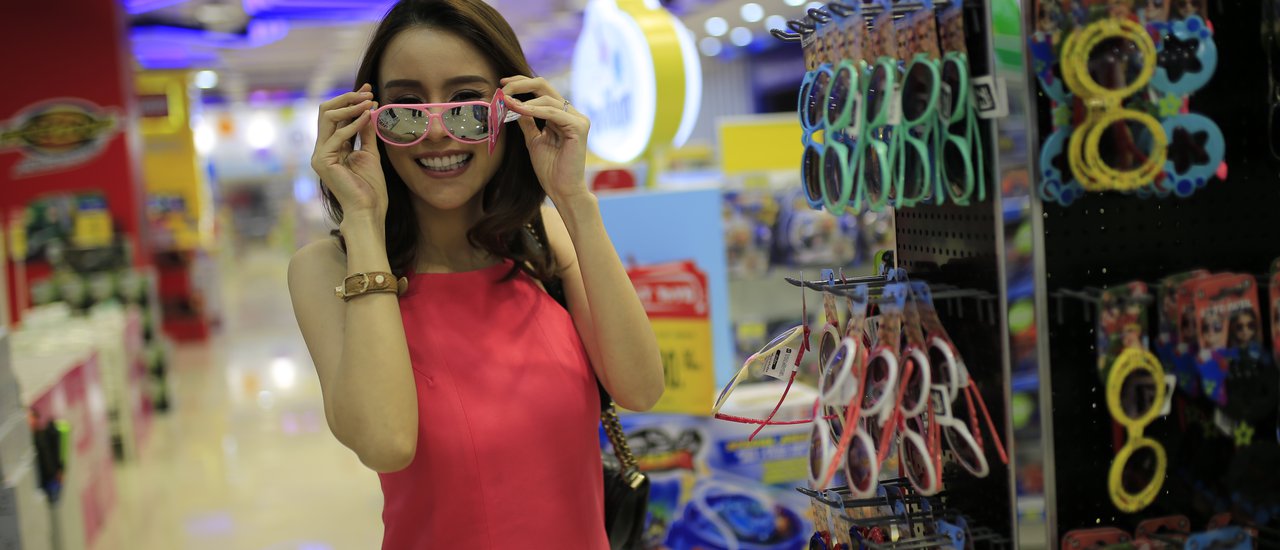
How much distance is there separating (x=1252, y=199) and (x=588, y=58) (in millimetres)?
3600

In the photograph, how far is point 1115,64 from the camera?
4.23ft

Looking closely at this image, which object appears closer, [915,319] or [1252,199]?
[915,319]

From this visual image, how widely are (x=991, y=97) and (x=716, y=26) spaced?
1636 centimetres

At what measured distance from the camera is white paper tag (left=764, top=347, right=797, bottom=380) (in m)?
1.53

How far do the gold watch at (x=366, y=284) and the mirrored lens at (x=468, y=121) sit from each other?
22cm

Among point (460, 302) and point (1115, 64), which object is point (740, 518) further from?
point (1115, 64)

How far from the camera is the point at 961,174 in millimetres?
1364

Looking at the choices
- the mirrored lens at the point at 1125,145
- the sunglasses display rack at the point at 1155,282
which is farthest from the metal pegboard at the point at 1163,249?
the mirrored lens at the point at 1125,145

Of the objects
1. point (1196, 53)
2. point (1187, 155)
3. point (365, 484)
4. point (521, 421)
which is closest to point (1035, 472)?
point (1187, 155)

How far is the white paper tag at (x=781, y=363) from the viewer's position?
1529 millimetres

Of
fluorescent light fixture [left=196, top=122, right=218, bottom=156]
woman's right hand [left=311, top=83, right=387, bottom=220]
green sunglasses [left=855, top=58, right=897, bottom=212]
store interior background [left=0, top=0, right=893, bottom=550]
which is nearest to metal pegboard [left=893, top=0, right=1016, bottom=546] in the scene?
green sunglasses [left=855, top=58, right=897, bottom=212]

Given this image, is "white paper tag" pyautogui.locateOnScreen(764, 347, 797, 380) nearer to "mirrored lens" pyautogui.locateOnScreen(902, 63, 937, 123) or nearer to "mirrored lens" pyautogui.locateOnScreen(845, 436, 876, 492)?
"mirrored lens" pyautogui.locateOnScreen(845, 436, 876, 492)

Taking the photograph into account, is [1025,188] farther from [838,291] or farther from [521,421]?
[521,421]

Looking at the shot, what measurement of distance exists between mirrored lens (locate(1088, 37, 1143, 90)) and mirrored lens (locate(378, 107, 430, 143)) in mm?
864
